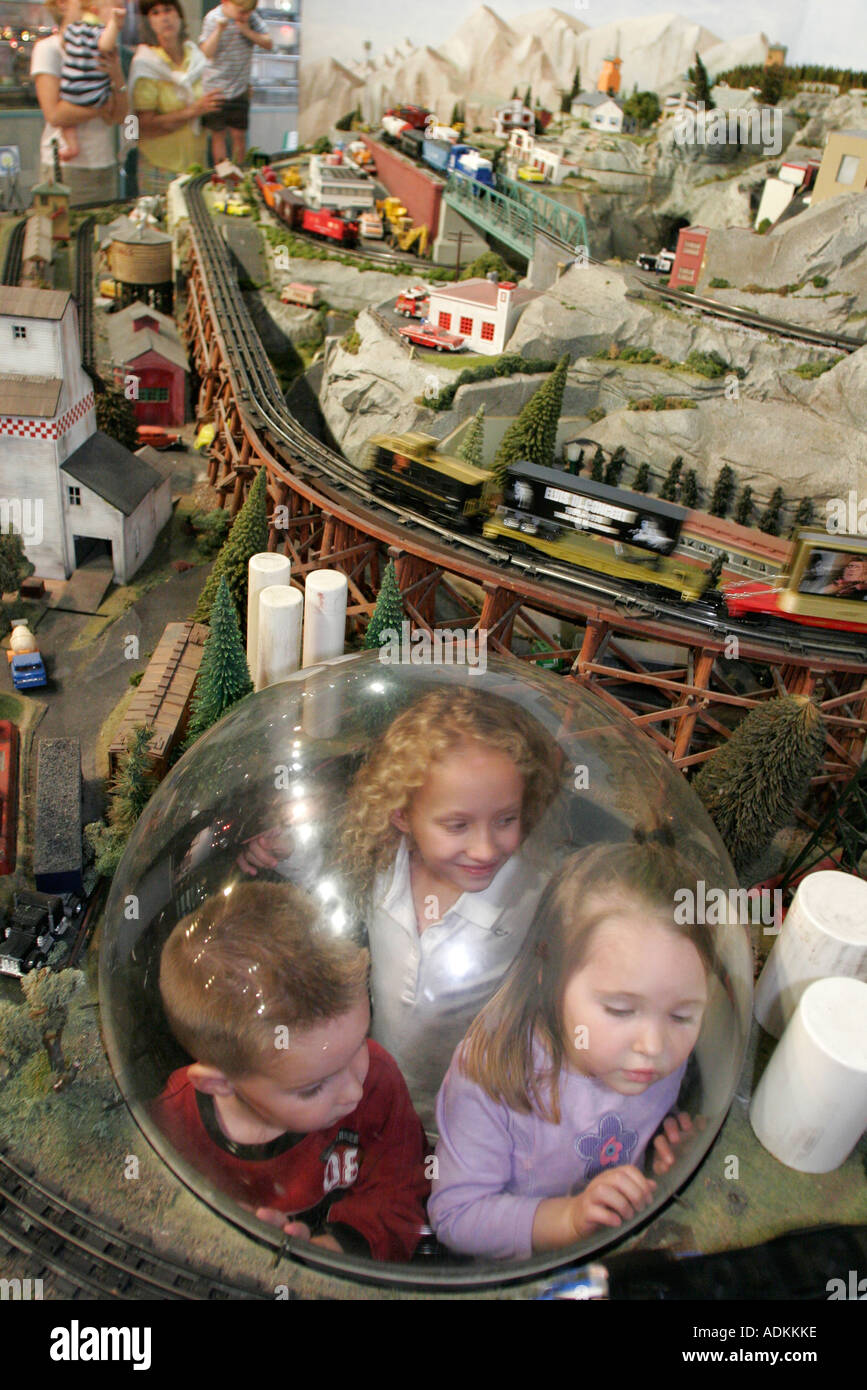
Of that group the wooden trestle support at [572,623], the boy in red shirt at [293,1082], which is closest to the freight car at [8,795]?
the wooden trestle support at [572,623]

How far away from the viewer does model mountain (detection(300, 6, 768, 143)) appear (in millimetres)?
38000

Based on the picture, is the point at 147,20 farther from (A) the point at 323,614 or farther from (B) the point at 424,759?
(B) the point at 424,759

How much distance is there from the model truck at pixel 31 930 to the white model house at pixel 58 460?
38.2ft

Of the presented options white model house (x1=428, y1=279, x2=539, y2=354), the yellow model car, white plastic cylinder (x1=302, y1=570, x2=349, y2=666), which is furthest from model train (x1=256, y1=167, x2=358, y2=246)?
white plastic cylinder (x1=302, y1=570, x2=349, y2=666)

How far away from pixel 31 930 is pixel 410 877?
10328 millimetres

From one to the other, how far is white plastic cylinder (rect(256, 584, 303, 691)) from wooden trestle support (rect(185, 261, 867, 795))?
13.2 ft

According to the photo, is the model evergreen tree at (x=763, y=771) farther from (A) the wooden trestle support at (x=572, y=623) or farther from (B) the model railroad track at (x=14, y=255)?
(B) the model railroad track at (x=14, y=255)

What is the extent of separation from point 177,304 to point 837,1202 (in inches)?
1558

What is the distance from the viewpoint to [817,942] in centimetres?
1434

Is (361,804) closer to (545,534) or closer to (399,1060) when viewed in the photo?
(399,1060)

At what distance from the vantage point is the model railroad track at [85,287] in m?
34.8

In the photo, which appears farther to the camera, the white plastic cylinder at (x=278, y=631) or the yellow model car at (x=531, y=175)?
the yellow model car at (x=531, y=175)

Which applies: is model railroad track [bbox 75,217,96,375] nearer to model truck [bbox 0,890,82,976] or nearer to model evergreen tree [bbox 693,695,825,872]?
model truck [bbox 0,890,82,976]

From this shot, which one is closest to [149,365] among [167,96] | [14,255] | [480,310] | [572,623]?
[480,310]
